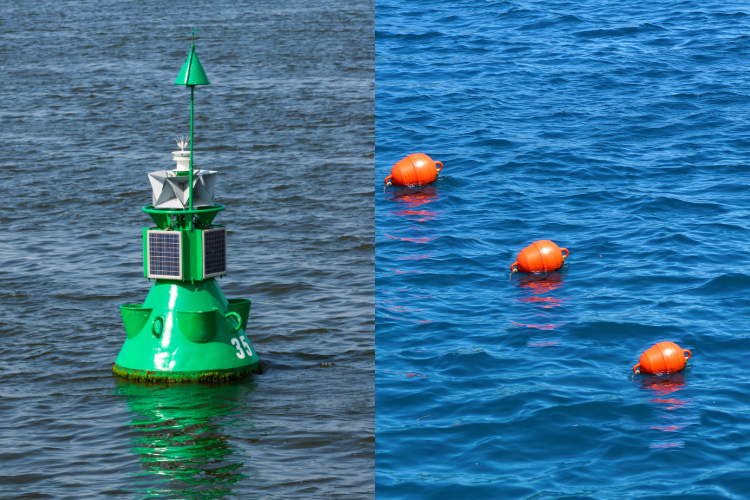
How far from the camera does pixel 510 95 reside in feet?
91.8

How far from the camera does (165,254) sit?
11508mm

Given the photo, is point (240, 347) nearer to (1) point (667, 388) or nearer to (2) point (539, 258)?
(1) point (667, 388)

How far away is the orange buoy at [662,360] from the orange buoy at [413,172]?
8637 millimetres

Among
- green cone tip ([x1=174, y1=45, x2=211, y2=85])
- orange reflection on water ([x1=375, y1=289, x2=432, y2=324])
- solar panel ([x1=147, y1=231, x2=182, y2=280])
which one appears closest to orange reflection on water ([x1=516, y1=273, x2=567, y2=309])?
orange reflection on water ([x1=375, y1=289, x2=432, y2=324])

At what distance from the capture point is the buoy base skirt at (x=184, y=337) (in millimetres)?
11617

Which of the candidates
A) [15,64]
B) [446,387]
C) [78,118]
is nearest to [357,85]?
[78,118]

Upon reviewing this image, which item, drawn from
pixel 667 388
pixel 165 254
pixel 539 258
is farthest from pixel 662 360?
pixel 165 254

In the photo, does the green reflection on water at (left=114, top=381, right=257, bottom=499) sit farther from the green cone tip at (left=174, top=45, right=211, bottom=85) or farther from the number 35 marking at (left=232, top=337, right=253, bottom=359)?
the green cone tip at (left=174, top=45, right=211, bottom=85)

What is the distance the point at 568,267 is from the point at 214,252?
23.3 feet

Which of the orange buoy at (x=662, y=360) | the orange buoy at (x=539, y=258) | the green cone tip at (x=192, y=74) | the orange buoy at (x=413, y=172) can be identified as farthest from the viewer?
the orange buoy at (x=413, y=172)

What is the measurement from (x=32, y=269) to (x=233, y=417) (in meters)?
7.03

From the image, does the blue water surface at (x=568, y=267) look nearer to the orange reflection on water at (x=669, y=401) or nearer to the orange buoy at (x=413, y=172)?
the orange reflection on water at (x=669, y=401)

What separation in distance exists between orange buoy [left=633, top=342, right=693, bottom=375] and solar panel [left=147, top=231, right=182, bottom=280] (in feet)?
18.8

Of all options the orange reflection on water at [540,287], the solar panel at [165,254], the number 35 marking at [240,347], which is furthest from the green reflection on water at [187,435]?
the orange reflection on water at [540,287]
